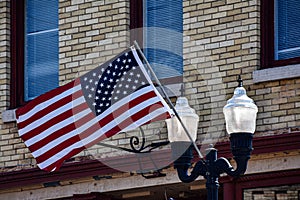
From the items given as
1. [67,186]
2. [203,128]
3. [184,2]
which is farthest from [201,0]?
[67,186]

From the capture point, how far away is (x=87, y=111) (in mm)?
16641

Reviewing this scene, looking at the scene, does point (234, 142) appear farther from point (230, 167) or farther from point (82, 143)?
point (82, 143)

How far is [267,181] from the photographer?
1684 centimetres

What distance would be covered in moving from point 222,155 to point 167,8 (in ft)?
8.32

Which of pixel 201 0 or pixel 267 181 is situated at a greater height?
pixel 201 0

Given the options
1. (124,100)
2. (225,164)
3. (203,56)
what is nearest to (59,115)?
(124,100)

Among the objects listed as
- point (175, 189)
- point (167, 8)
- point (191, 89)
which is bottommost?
point (175, 189)

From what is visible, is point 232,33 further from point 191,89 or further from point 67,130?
point 67,130

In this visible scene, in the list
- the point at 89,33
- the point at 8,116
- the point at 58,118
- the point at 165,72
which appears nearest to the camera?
the point at 58,118

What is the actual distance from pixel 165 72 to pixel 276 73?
1938mm

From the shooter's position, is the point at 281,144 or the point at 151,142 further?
the point at 151,142

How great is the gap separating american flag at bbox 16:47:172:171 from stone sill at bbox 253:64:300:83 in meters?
1.57

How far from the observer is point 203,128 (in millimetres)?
17531

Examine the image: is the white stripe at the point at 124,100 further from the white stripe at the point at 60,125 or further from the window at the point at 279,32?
the window at the point at 279,32
